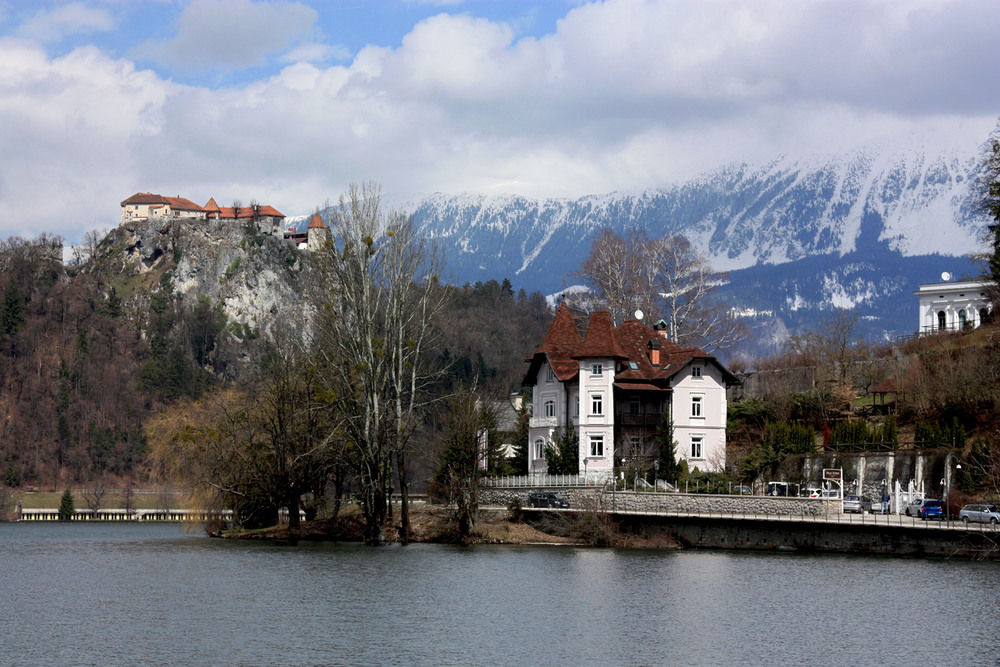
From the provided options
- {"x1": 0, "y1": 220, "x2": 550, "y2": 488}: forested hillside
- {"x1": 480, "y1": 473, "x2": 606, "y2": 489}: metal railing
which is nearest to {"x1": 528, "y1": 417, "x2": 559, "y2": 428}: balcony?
{"x1": 480, "y1": 473, "x2": 606, "y2": 489}: metal railing

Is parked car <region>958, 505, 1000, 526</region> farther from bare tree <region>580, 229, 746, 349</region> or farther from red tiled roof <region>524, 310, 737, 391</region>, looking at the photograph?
bare tree <region>580, 229, 746, 349</region>

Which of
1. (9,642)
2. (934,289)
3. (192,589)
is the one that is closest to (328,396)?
(192,589)

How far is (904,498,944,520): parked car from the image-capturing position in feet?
179

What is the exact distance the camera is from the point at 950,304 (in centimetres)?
10300

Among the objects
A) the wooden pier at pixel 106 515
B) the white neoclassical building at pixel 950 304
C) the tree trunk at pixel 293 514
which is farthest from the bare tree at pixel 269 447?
the wooden pier at pixel 106 515

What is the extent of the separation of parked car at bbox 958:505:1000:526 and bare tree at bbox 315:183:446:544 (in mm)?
26614

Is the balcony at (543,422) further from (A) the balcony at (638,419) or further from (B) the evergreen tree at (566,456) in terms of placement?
(A) the balcony at (638,419)

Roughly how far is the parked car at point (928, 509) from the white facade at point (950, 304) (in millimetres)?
44657

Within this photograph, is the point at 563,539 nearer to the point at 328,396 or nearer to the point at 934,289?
the point at 328,396

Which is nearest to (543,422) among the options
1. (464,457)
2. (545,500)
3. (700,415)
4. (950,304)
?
(700,415)

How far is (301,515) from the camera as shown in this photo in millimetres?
72500

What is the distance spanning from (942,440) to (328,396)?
3126cm

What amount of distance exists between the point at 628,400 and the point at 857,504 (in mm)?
17269

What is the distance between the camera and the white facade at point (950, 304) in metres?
100
